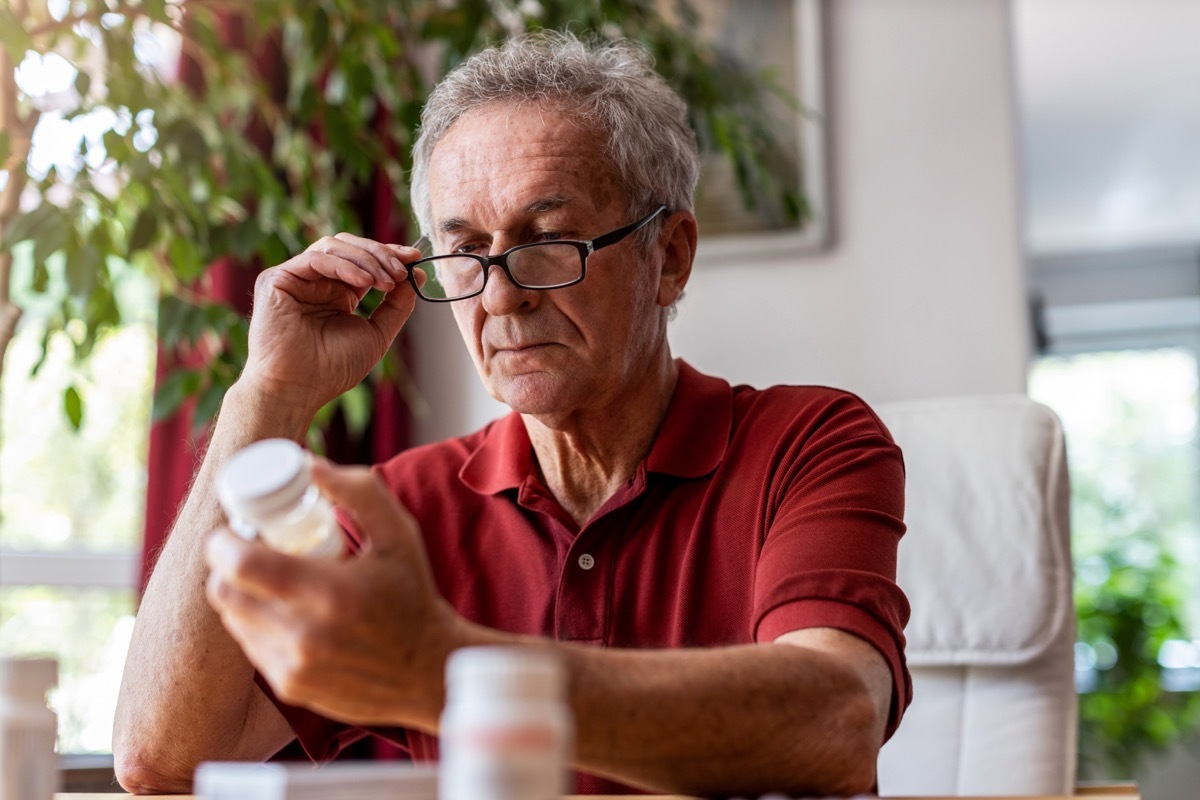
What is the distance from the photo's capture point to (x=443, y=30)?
2086 mm

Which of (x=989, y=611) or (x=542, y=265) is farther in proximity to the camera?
(x=989, y=611)

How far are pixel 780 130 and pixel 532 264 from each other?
1.27 metres

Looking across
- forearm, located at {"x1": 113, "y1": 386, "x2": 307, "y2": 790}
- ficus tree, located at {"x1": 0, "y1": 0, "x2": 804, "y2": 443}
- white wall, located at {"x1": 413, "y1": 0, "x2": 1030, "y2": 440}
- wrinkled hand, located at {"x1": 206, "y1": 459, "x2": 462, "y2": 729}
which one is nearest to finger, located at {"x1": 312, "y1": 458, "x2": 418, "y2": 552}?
wrinkled hand, located at {"x1": 206, "y1": 459, "x2": 462, "y2": 729}

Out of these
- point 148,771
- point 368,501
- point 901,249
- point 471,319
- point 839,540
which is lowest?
point 148,771

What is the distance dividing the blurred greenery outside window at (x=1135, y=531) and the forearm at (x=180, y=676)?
4255 millimetres

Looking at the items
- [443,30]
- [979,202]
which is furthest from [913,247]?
[443,30]

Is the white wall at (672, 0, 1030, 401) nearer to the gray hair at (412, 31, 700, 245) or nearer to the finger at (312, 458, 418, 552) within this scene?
the gray hair at (412, 31, 700, 245)

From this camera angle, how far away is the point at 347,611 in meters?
0.67

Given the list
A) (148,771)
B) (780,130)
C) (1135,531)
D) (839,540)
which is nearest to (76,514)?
(148,771)

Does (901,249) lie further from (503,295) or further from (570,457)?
(503,295)

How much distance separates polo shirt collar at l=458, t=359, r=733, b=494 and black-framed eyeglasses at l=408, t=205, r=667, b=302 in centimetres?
23

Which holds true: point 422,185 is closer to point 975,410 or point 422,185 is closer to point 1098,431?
point 975,410

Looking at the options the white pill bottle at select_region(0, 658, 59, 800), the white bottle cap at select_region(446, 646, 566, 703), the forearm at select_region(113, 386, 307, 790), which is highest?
the white bottle cap at select_region(446, 646, 566, 703)

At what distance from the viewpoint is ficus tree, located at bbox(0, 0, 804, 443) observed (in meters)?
1.68
